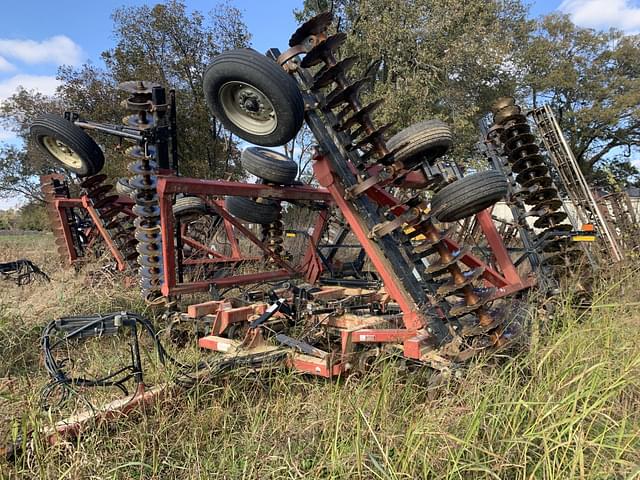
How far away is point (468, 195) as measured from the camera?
2908 mm

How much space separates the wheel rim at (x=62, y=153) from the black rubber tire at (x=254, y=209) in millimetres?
2476

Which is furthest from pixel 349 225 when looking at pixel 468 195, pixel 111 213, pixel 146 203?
pixel 111 213

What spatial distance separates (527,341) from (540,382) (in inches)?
25.5

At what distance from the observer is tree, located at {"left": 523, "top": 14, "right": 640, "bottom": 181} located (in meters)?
22.7

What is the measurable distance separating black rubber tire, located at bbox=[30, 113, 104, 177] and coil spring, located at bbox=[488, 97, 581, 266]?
5.21m

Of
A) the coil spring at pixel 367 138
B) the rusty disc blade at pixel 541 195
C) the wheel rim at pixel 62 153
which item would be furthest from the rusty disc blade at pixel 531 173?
the wheel rim at pixel 62 153

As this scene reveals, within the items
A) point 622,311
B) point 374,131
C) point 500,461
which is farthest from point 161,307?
point 622,311

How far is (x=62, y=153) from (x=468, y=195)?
623 centimetres

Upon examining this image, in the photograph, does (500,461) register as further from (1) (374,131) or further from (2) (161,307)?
(2) (161,307)

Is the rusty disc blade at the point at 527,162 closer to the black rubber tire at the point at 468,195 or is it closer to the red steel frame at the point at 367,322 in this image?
the red steel frame at the point at 367,322

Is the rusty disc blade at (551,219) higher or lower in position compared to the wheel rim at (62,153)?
lower

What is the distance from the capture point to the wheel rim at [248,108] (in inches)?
130

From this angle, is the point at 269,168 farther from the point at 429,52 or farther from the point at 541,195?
the point at 429,52

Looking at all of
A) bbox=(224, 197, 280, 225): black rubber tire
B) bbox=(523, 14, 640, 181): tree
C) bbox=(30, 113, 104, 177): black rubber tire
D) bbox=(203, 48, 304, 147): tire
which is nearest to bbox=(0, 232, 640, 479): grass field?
bbox=(203, 48, 304, 147): tire
